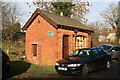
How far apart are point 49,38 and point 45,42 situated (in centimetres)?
64

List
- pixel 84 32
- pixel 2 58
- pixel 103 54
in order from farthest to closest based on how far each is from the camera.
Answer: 1. pixel 84 32
2. pixel 103 54
3. pixel 2 58

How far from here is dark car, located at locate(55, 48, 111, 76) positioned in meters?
7.54

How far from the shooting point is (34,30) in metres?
15.1

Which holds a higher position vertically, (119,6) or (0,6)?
(119,6)

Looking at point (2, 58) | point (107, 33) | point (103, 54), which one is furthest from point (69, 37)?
point (107, 33)

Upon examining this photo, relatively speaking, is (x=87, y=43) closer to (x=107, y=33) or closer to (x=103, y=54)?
(x=103, y=54)

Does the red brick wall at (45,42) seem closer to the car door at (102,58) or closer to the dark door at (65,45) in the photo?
the dark door at (65,45)

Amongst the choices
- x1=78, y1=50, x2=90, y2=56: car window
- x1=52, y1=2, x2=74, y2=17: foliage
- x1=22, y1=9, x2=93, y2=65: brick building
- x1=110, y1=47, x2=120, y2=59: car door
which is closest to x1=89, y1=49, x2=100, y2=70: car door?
x1=78, y1=50, x2=90, y2=56: car window

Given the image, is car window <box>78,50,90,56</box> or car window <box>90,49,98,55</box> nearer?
car window <box>78,50,90,56</box>

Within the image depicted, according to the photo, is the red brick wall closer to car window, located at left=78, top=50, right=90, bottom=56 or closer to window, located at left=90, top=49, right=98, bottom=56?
car window, located at left=78, top=50, right=90, bottom=56

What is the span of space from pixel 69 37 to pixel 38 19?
372cm

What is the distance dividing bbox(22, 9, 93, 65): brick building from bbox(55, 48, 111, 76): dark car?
157 inches

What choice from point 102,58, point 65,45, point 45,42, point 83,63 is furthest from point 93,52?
point 45,42

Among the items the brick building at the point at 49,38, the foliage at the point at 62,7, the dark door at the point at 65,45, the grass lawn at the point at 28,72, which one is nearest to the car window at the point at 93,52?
the grass lawn at the point at 28,72
